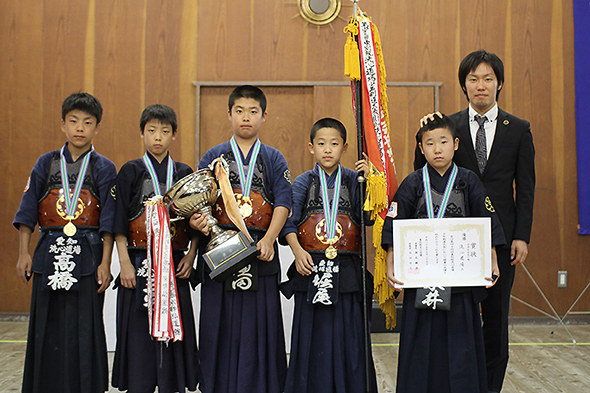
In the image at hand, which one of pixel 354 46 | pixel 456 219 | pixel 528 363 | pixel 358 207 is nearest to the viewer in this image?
pixel 456 219

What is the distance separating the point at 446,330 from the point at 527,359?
1486 mm

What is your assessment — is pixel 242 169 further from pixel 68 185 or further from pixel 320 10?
pixel 320 10

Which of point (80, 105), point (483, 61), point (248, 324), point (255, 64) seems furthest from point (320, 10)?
point (248, 324)

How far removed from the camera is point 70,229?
6.67 ft

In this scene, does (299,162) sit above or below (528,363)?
above

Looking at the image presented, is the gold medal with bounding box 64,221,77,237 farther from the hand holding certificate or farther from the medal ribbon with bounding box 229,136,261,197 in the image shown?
the hand holding certificate

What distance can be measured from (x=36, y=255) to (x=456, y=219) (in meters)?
1.86

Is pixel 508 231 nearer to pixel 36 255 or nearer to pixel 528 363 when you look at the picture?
pixel 528 363

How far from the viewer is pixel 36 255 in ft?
6.74

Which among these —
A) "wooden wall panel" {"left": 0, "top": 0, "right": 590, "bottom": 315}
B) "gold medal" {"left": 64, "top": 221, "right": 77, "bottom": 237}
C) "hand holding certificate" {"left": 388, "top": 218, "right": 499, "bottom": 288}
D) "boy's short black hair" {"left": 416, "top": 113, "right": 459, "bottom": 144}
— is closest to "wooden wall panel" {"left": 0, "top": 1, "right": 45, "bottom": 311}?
"wooden wall panel" {"left": 0, "top": 0, "right": 590, "bottom": 315}

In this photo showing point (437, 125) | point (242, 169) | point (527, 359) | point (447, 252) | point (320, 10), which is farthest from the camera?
point (320, 10)

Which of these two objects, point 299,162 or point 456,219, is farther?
point 299,162

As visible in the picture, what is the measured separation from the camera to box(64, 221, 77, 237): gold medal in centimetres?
203

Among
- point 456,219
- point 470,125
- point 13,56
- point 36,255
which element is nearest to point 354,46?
point 470,125
